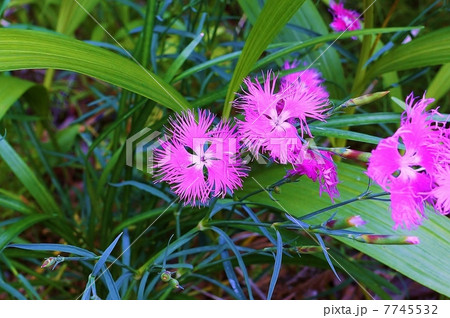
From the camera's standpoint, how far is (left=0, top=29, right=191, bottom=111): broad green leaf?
538 mm

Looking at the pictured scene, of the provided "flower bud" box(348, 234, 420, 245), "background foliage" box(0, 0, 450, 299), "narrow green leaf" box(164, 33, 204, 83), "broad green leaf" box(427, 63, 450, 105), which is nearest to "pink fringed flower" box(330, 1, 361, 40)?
"background foliage" box(0, 0, 450, 299)

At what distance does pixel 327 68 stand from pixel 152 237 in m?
0.45

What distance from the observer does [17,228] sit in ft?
2.38

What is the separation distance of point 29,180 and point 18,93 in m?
0.15

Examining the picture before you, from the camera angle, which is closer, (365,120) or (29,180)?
(365,120)

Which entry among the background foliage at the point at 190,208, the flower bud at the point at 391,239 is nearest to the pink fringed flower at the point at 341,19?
the background foliage at the point at 190,208

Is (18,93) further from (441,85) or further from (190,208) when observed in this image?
(441,85)

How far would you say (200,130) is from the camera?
0.57 meters

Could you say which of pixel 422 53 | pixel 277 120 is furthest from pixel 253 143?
pixel 422 53

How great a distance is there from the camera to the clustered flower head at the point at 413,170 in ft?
1.58

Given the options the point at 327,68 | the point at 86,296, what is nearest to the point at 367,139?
the point at 86,296

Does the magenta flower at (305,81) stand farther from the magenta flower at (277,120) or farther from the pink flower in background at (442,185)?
the pink flower in background at (442,185)
